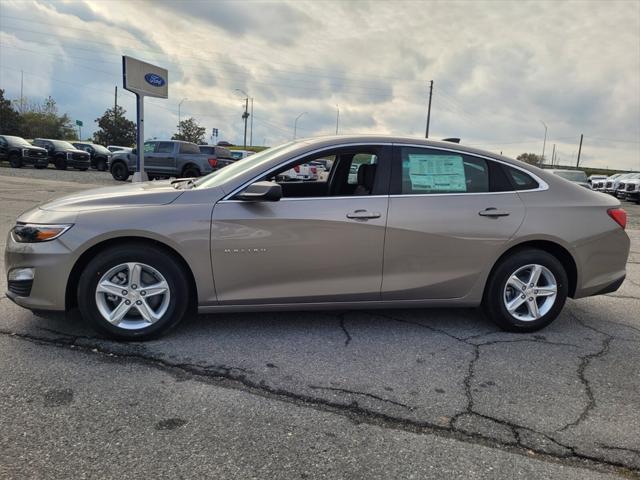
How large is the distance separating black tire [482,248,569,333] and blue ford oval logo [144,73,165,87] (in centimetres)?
1743

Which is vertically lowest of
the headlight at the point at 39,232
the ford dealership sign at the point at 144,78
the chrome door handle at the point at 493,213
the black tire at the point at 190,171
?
the headlight at the point at 39,232

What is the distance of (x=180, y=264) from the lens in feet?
12.0

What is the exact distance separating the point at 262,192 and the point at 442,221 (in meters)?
1.42

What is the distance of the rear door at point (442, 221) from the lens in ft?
12.7

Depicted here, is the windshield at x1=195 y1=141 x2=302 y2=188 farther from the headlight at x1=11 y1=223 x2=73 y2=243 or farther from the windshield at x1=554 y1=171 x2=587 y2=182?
the windshield at x1=554 y1=171 x2=587 y2=182

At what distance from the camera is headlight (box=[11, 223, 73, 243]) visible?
11.5 feet

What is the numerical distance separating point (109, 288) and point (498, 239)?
2.99m

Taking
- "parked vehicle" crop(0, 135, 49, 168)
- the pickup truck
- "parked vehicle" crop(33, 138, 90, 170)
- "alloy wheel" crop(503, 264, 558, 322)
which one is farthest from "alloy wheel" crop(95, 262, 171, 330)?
"parked vehicle" crop(33, 138, 90, 170)

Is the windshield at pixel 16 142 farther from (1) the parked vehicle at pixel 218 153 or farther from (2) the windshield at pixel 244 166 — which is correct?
(2) the windshield at pixel 244 166

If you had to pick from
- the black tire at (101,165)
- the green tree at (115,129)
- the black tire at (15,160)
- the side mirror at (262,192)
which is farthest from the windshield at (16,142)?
the green tree at (115,129)

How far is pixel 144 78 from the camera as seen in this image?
18281 mm

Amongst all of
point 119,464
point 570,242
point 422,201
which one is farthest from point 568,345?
point 119,464

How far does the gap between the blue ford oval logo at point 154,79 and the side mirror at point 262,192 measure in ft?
55.2


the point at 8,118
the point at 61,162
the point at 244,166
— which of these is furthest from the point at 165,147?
the point at 8,118
